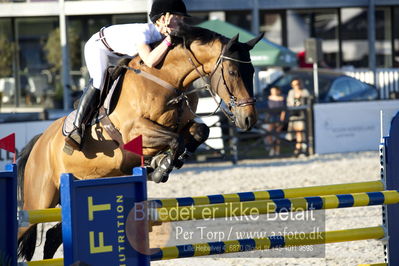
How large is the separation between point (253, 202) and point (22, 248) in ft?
7.38

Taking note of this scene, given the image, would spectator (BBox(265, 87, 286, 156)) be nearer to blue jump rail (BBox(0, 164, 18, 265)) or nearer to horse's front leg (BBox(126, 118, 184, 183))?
horse's front leg (BBox(126, 118, 184, 183))

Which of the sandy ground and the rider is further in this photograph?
the sandy ground

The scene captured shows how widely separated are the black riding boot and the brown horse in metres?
0.10

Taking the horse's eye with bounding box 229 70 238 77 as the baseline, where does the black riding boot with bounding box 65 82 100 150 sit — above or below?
below

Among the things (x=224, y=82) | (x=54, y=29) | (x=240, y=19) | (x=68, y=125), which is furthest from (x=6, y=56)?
(x=224, y=82)

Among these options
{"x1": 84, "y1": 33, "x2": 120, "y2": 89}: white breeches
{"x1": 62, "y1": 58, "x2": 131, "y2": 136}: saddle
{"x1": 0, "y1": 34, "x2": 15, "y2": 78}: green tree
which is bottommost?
{"x1": 62, "y1": 58, "x2": 131, "y2": 136}: saddle

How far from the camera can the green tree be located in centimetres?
2012

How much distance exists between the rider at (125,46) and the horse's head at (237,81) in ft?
1.49

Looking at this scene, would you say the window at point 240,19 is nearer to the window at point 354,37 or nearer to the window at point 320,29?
the window at point 320,29

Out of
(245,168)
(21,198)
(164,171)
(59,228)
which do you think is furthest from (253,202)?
(245,168)

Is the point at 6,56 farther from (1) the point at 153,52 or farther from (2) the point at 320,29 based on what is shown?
(1) the point at 153,52

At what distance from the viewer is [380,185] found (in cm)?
541

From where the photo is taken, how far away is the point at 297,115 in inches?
598

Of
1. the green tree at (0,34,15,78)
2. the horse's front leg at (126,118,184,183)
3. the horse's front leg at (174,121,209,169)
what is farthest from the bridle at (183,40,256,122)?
the green tree at (0,34,15,78)
